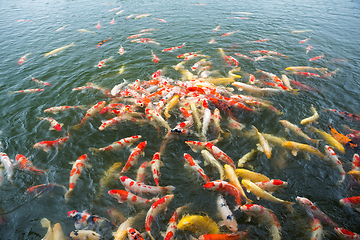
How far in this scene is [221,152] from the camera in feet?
17.1

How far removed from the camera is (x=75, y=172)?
5.03 metres

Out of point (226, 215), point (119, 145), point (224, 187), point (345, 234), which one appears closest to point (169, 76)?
point (119, 145)

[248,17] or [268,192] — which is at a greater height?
[248,17]

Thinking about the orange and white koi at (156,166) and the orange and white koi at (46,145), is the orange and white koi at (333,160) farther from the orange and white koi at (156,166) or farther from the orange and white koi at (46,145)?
the orange and white koi at (46,145)

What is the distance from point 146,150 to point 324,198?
4.84m

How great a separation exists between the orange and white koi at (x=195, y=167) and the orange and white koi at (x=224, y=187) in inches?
8.9

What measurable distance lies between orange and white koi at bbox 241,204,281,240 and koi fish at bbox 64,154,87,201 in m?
4.33

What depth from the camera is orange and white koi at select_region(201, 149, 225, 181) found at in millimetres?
4813

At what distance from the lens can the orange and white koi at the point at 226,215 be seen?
12.8 feet

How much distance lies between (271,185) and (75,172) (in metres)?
5.17

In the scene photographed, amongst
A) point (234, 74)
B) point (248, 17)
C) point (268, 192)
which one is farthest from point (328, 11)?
point (268, 192)

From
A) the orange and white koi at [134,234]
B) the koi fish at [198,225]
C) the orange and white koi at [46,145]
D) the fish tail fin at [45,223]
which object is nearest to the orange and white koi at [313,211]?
the koi fish at [198,225]

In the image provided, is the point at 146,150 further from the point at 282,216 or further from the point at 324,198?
the point at 324,198

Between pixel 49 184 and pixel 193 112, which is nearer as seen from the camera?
pixel 49 184
